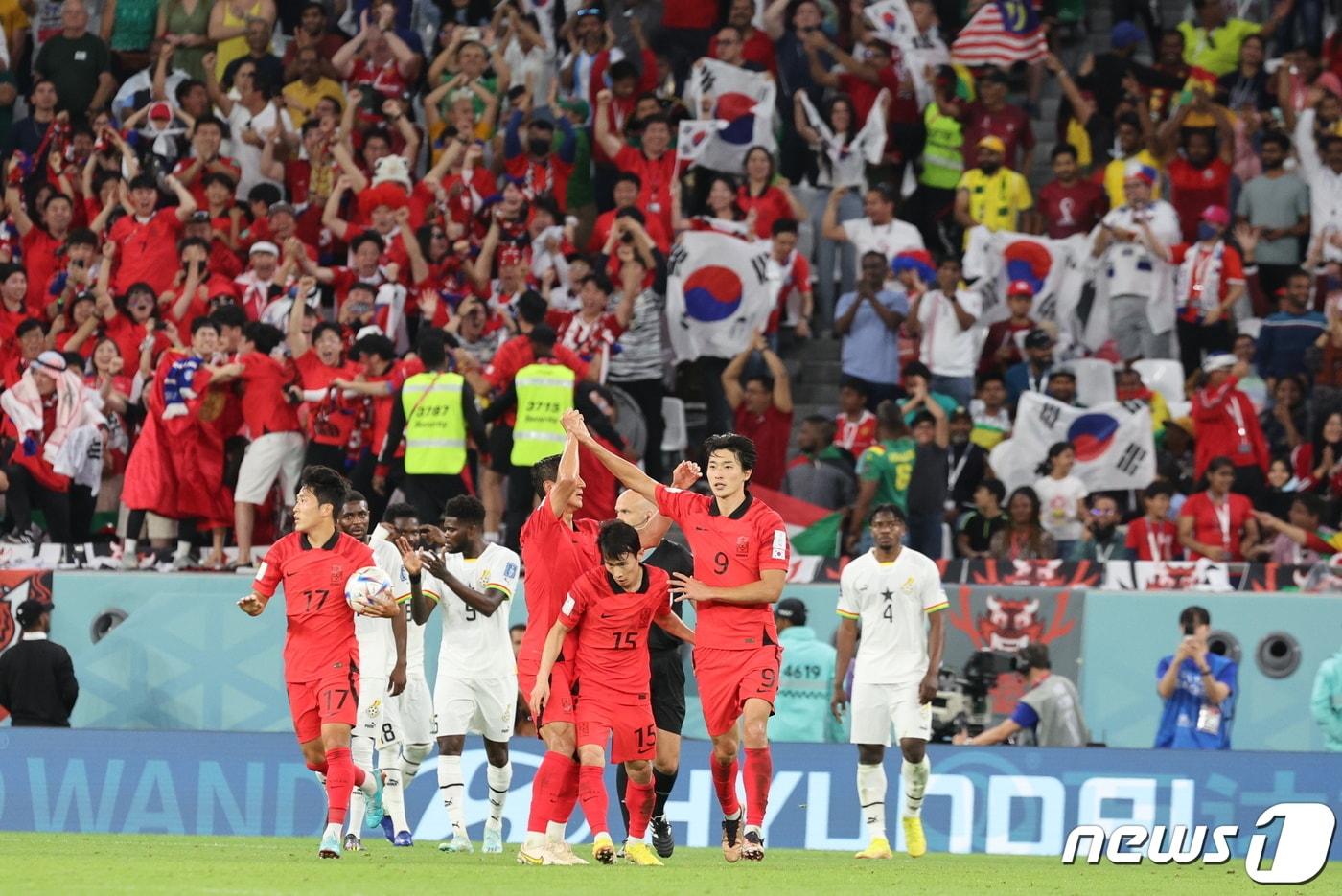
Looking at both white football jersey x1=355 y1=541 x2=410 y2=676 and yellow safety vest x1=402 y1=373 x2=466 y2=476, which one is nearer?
white football jersey x1=355 y1=541 x2=410 y2=676

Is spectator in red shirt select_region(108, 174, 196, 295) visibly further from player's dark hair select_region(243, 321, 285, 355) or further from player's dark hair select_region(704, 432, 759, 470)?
player's dark hair select_region(704, 432, 759, 470)

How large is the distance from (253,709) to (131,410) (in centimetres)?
299

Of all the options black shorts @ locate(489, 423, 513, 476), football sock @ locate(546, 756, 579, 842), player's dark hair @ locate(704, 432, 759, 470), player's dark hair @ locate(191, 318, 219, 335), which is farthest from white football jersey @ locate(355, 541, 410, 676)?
player's dark hair @ locate(191, 318, 219, 335)

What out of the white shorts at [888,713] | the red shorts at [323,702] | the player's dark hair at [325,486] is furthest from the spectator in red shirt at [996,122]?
the red shorts at [323,702]

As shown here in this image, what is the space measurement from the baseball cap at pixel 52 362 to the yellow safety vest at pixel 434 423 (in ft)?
11.2

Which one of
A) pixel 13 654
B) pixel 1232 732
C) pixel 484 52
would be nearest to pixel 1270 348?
pixel 1232 732

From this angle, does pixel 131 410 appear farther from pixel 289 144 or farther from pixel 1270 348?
pixel 1270 348

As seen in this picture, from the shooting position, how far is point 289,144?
22.3 metres

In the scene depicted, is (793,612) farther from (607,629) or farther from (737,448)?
(607,629)

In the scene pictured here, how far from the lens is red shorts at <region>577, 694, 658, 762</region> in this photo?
1208 centimetres

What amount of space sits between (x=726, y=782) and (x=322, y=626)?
2538mm

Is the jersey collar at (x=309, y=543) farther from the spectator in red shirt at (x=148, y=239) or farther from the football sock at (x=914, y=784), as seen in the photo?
the spectator in red shirt at (x=148, y=239)

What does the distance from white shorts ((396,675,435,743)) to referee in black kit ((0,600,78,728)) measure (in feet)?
10.4

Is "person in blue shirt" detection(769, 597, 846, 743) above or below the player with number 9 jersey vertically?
below
